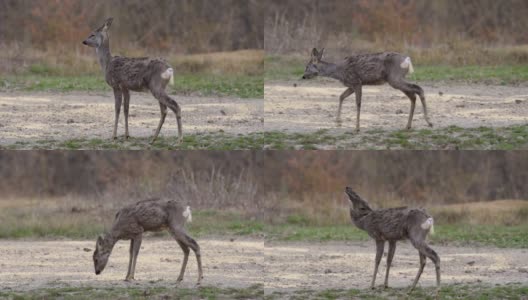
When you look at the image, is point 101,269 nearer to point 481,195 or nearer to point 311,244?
point 311,244

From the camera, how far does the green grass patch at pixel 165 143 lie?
53.5 feet

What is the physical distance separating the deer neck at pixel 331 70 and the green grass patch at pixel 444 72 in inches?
234

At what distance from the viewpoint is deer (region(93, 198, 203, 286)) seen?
44.7 ft

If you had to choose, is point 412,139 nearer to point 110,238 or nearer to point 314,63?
point 314,63

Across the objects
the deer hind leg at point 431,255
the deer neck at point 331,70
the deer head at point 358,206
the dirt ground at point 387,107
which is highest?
the deer neck at point 331,70

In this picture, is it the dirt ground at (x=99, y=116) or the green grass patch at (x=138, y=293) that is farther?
the dirt ground at (x=99, y=116)

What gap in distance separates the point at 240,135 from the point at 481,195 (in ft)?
28.6

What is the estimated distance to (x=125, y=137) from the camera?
1667 centimetres

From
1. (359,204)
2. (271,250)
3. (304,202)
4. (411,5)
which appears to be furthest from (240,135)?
(411,5)

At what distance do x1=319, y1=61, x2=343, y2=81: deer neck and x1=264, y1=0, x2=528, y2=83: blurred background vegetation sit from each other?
6353 millimetres

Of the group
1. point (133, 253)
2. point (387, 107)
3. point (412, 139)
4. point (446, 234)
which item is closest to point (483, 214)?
point (446, 234)

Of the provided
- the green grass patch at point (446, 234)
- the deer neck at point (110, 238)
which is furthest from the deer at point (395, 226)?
the green grass patch at point (446, 234)

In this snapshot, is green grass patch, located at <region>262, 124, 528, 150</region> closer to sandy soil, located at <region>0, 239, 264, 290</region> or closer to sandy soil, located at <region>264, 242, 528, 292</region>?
sandy soil, located at <region>264, 242, 528, 292</region>

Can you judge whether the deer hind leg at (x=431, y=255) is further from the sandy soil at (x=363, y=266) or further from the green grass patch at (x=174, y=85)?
the green grass patch at (x=174, y=85)
